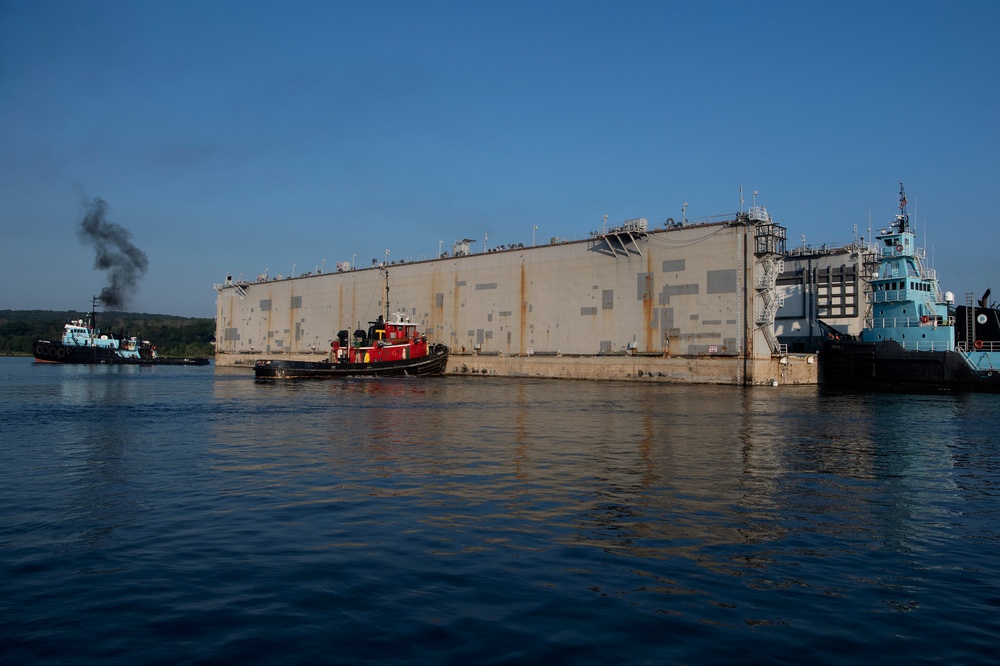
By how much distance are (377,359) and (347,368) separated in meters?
3.21

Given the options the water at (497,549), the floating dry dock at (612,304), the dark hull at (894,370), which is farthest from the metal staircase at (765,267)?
the water at (497,549)

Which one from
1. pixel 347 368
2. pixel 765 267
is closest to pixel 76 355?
pixel 347 368

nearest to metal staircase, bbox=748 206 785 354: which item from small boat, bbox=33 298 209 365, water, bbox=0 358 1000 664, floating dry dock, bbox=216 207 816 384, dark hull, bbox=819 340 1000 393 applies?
floating dry dock, bbox=216 207 816 384

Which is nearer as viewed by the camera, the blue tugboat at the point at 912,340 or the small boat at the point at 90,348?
the blue tugboat at the point at 912,340

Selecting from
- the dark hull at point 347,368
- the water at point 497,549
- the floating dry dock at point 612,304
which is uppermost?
the floating dry dock at point 612,304

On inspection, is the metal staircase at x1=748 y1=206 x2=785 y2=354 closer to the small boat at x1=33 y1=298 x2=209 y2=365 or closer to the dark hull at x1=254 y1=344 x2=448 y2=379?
the dark hull at x1=254 y1=344 x2=448 y2=379

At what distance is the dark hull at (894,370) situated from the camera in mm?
44562

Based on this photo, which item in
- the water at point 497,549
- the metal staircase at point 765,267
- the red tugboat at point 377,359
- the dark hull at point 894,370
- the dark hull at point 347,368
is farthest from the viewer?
the red tugboat at point 377,359

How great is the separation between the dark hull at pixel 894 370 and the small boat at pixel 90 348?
86222mm

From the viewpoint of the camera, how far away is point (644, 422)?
2523 cm

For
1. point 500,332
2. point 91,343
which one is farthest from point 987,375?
point 91,343

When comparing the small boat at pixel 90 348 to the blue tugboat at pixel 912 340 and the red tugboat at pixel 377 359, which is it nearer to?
the red tugboat at pixel 377 359

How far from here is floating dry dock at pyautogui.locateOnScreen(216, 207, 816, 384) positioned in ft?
156

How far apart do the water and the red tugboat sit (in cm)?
3558
